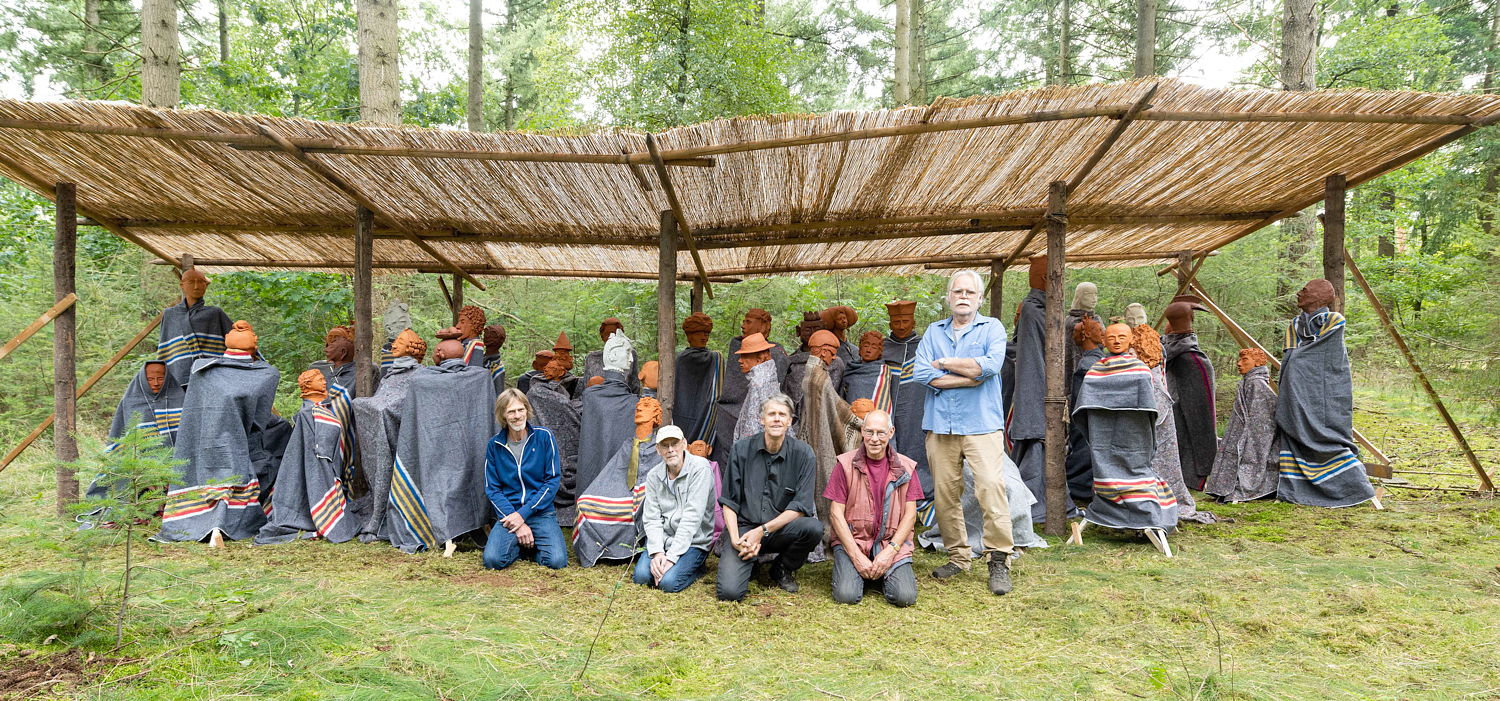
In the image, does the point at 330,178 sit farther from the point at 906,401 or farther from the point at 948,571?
the point at 948,571

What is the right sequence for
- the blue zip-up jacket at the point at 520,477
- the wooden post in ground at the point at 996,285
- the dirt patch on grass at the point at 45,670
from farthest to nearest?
the wooden post in ground at the point at 996,285 → the blue zip-up jacket at the point at 520,477 → the dirt patch on grass at the point at 45,670

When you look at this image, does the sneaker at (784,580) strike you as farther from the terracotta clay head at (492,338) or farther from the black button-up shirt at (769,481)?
the terracotta clay head at (492,338)

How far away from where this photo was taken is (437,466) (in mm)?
4695

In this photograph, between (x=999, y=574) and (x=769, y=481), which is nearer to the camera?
(x=999, y=574)

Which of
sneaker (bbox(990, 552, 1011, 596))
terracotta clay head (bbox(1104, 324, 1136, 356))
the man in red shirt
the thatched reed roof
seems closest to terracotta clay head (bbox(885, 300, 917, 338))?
the thatched reed roof

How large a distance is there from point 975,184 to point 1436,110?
2405 millimetres

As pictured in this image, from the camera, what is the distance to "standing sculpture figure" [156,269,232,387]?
539cm

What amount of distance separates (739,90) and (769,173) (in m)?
7.39

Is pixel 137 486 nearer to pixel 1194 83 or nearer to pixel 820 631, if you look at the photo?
pixel 820 631

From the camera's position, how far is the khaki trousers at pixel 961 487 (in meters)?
3.84

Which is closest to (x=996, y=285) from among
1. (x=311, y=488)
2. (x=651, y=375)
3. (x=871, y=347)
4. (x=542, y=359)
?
(x=871, y=347)

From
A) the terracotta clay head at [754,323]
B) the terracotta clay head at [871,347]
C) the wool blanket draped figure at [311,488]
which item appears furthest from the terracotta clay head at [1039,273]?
the wool blanket draped figure at [311,488]

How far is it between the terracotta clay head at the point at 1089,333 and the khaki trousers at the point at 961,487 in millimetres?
1536

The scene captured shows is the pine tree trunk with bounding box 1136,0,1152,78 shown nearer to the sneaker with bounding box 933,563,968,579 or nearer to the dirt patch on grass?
Answer: the sneaker with bounding box 933,563,968,579
